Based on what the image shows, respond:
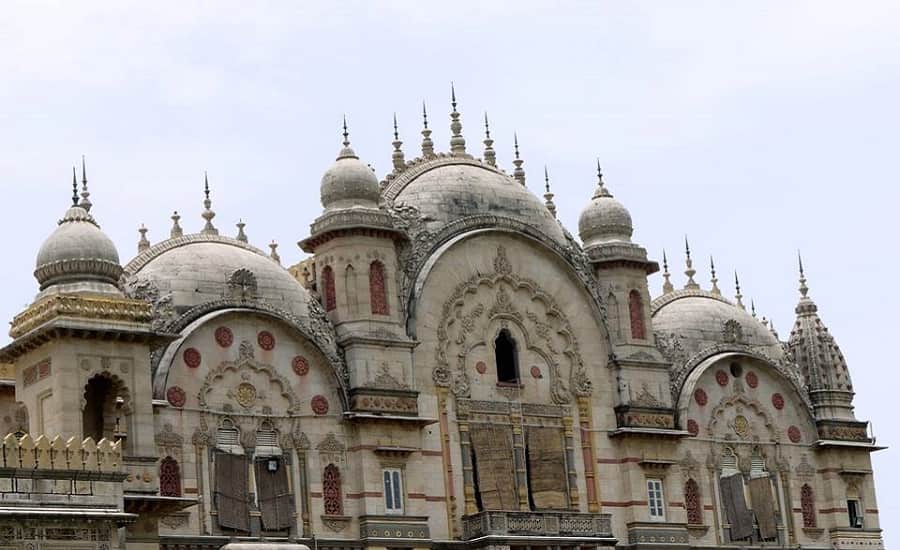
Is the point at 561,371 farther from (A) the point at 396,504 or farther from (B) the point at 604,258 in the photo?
(A) the point at 396,504

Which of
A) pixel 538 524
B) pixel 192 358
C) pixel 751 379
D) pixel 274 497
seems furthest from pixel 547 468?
pixel 192 358

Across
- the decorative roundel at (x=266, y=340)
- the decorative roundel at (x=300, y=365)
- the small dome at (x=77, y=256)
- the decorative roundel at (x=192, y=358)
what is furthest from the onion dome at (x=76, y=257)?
the decorative roundel at (x=300, y=365)

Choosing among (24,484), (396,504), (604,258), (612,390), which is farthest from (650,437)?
(24,484)

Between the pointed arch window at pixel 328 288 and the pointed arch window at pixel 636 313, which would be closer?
the pointed arch window at pixel 328 288

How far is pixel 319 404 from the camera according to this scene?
41.5m

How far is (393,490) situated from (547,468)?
4.49 metres

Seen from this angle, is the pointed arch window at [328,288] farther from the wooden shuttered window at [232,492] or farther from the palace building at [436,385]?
the wooden shuttered window at [232,492]

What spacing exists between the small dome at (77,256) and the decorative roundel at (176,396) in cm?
288

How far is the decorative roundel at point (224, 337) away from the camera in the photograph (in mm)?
40375

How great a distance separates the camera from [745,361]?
49.4 metres

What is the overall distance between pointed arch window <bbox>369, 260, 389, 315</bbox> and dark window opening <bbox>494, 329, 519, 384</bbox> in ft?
11.4

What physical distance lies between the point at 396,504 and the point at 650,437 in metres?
7.56

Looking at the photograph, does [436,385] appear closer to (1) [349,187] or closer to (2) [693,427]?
(1) [349,187]

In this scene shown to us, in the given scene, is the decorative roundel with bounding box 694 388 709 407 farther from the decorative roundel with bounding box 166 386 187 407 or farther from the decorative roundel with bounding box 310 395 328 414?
the decorative roundel with bounding box 166 386 187 407
